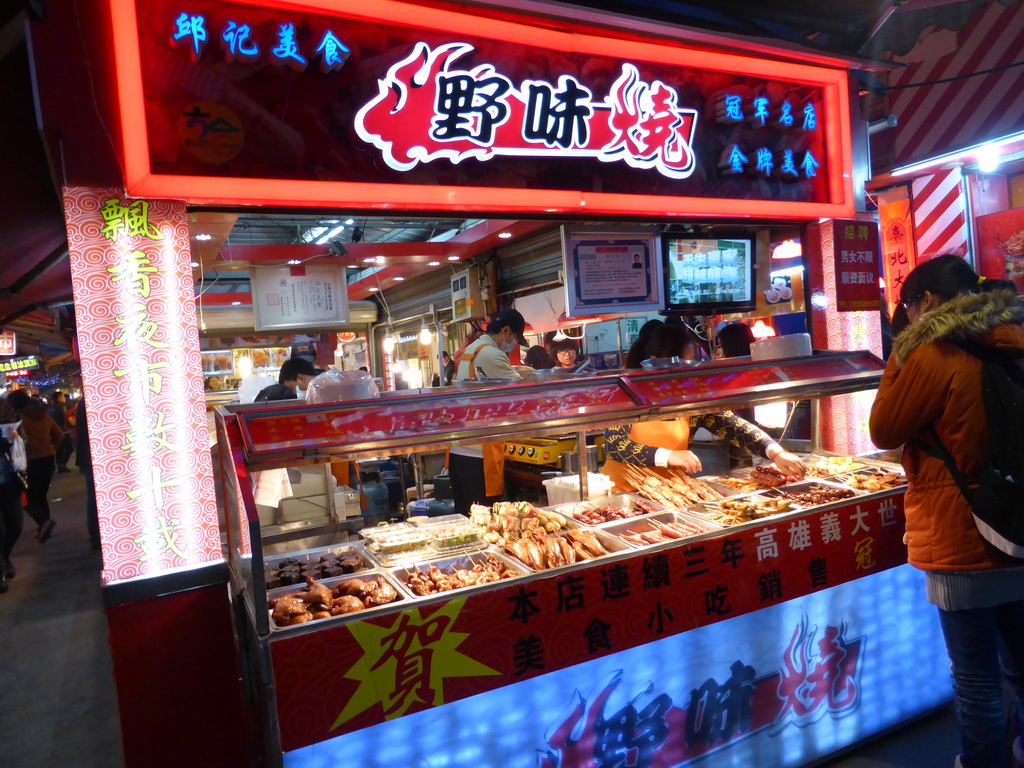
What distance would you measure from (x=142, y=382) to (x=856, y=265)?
502 cm

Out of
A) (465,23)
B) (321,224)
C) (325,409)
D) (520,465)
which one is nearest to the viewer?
(325,409)

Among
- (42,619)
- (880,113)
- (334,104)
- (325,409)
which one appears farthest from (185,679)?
(880,113)

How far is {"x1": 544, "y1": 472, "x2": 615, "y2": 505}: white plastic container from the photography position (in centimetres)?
408

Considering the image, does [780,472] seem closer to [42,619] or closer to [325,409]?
[325,409]

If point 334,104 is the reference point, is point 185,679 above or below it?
below

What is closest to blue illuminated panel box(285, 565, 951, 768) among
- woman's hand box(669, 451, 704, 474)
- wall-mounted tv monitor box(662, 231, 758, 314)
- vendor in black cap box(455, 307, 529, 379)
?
woman's hand box(669, 451, 704, 474)

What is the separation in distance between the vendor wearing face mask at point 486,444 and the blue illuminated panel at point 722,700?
286 cm

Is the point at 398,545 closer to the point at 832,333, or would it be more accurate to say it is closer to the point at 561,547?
the point at 561,547

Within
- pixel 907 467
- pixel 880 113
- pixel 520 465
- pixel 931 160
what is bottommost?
pixel 520 465

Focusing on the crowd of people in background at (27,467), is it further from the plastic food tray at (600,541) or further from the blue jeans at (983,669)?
the blue jeans at (983,669)

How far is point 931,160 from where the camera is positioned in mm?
6750

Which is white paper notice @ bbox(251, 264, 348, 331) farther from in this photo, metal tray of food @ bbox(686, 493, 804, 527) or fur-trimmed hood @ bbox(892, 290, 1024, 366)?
fur-trimmed hood @ bbox(892, 290, 1024, 366)

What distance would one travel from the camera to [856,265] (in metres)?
4.96

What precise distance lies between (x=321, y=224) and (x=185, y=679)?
13978 mm
